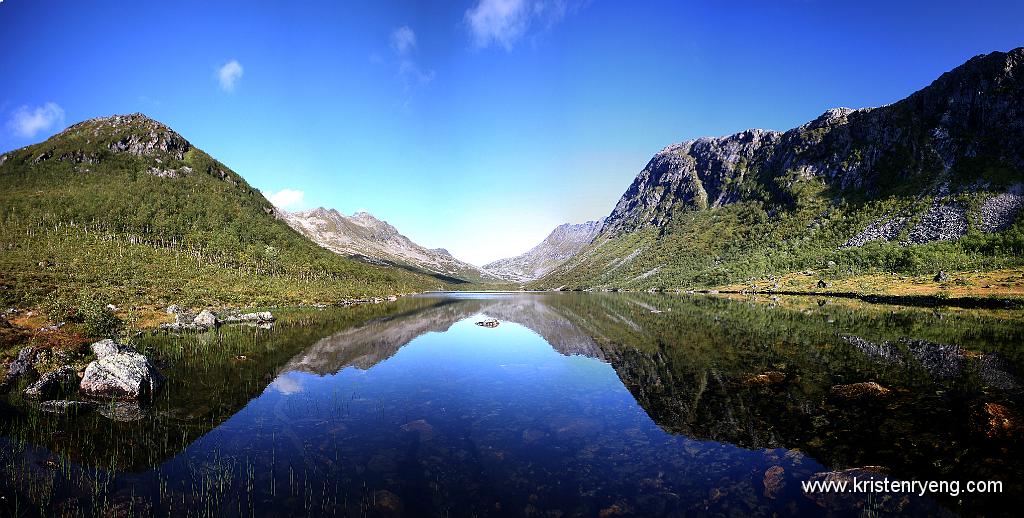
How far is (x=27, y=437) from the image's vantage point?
1933 cm

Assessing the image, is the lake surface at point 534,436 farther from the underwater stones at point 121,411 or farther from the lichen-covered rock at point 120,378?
the lichen-covered rock at point 120,378

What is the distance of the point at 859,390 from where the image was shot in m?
26.8

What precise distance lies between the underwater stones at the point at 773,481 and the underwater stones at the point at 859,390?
14.0 m

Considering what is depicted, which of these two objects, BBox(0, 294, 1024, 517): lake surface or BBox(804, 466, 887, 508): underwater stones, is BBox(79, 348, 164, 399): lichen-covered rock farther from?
BBox(804, 466, 887, 508): underwater stones

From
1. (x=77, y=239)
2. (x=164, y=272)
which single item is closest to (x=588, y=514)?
(x=164, y=272)

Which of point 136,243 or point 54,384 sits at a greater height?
point 136,243

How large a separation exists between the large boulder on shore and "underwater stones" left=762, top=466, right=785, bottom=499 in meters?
36.6

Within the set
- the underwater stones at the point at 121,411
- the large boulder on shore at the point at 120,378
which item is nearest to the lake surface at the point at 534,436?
the underwater stones at the point at 121,411

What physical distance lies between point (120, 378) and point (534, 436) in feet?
92.8

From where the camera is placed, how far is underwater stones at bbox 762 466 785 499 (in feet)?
49.6

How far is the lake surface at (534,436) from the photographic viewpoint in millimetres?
14719

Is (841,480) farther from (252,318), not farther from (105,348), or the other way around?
(252,318)

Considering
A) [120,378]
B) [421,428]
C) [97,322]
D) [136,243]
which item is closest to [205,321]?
[97,322]

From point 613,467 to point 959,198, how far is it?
777ft
